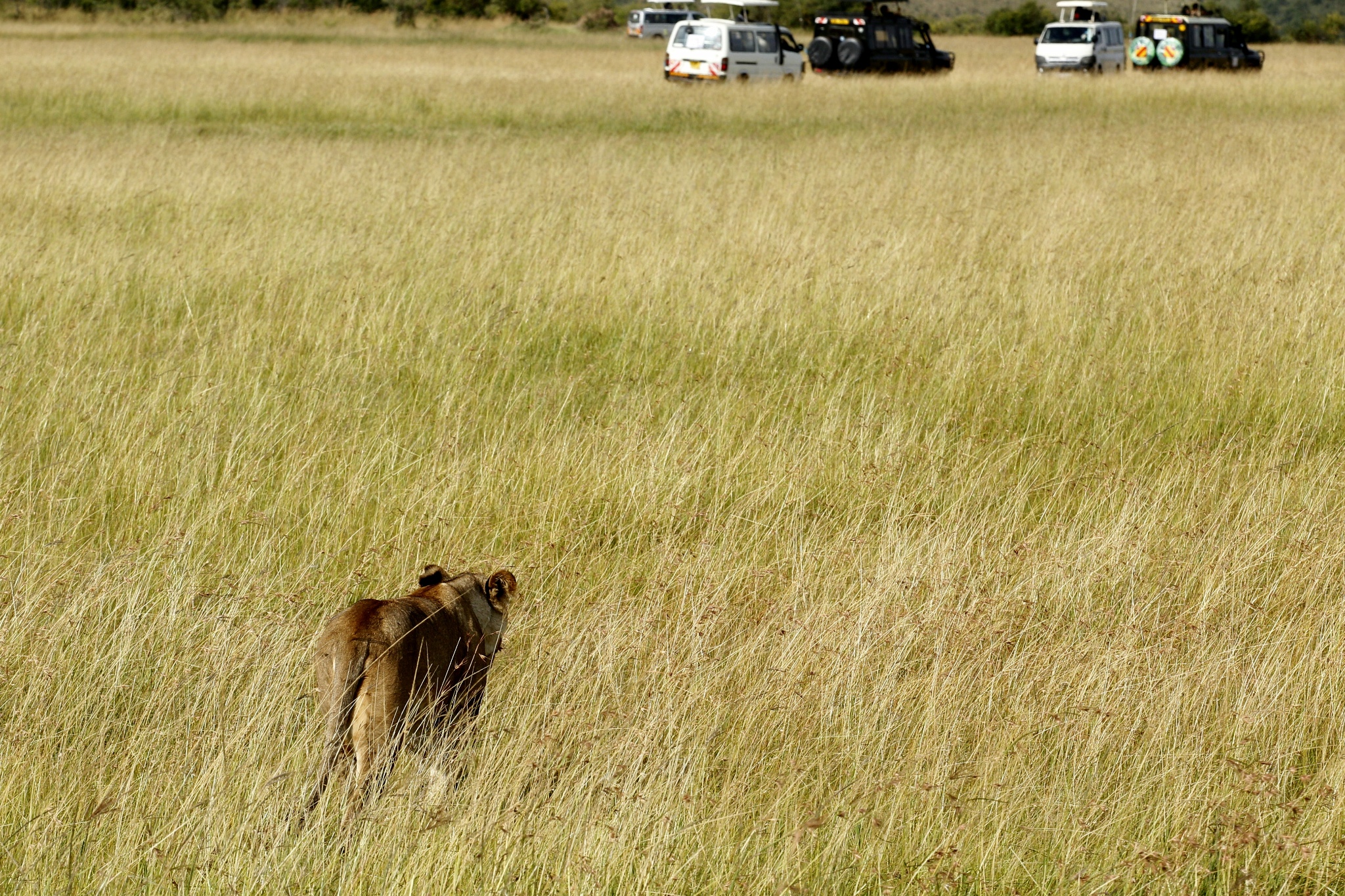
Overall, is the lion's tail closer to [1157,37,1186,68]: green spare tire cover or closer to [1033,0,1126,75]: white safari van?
[1033,0,1126,75]: white safari van

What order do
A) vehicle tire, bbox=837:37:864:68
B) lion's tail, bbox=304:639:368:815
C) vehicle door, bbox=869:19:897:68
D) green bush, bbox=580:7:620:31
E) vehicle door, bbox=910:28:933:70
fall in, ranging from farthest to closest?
green bush, bbox=580:7:620:31
vehicle door, bbox=910:28:933:70
vehicle door, bbox=869:19:897:68
vehicle tire, bbox=837:37:864:68
lion's tail, bbox=304:639:368:815

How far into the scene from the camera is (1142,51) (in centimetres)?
3225

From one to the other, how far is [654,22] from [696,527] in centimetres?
5005

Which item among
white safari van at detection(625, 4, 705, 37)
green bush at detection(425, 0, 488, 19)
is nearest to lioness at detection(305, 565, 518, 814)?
white safari van at detection(625, 4, 705, 37)

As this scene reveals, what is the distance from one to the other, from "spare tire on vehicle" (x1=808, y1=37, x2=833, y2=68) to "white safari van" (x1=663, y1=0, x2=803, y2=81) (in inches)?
90.9

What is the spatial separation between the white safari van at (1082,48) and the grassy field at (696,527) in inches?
834

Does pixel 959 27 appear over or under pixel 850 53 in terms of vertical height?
over

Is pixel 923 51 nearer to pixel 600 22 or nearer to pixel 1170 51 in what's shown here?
pixel 1170 51

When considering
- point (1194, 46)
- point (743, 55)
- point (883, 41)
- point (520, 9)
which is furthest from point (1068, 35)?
point (520, 9)

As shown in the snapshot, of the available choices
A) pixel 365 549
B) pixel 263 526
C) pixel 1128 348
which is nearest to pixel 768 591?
pixel 365 549

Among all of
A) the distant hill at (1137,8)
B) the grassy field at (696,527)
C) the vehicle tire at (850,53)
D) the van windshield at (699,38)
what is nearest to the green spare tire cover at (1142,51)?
the vehicle tire at (850,53)

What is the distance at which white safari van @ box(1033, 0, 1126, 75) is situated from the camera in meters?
29.7

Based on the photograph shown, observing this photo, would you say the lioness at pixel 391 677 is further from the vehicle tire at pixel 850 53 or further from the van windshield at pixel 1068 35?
the van windshield at pixel 1068 35

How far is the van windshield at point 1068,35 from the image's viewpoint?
30.2m
